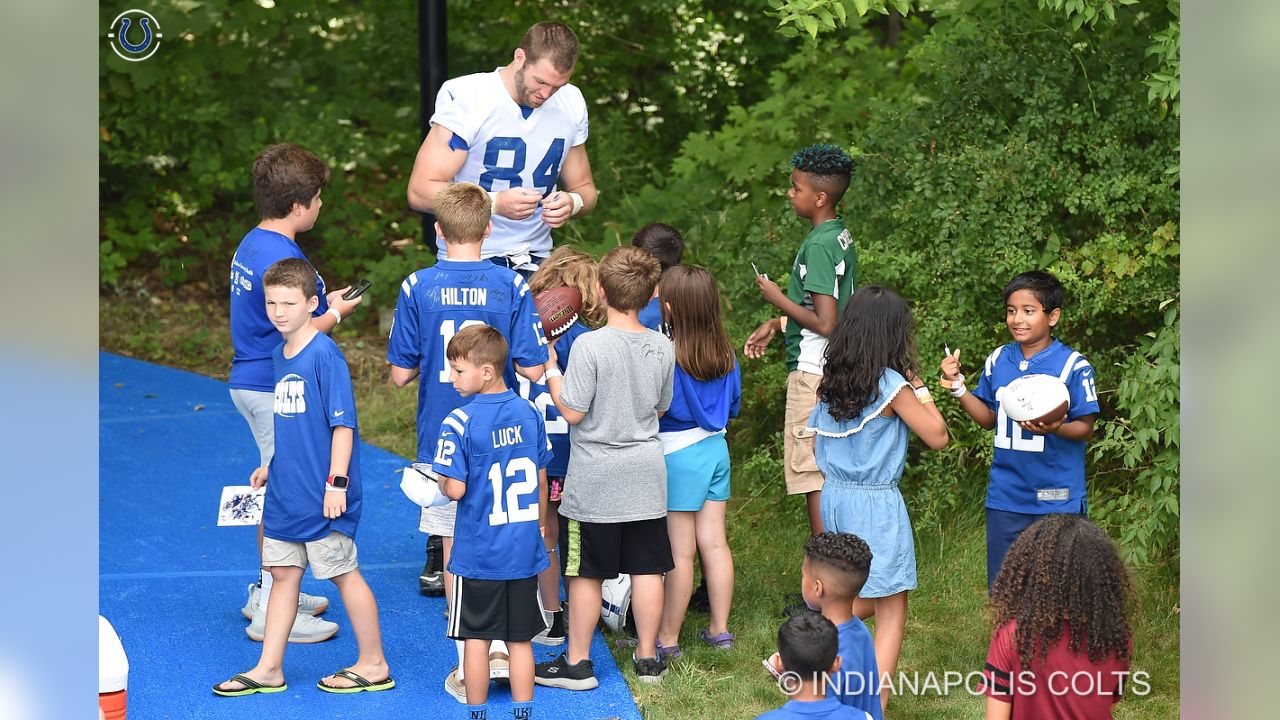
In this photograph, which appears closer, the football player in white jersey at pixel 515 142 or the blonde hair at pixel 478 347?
the blonde hair at pixel 478 347

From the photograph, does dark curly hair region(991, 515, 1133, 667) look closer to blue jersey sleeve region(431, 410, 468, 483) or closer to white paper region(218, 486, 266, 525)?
blue jersey sleeve region(431, 410, 468, 483)

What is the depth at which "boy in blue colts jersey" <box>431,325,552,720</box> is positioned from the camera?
4.16 m

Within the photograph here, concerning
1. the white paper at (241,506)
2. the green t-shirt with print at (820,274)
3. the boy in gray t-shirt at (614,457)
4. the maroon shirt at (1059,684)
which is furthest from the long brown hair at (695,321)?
the maroon shirt at (1059,684)

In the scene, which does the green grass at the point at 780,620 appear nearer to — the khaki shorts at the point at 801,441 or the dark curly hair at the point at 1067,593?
the khaki shorts at the point at 801,441

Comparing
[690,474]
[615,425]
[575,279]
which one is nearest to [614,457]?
[615,425]

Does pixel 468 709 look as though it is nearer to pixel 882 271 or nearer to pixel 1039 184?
pixel 882 271

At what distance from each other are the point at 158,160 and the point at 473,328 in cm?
903

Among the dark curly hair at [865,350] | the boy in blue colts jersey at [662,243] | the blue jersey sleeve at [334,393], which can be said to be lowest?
the blue jersey sleeve at [334,393]

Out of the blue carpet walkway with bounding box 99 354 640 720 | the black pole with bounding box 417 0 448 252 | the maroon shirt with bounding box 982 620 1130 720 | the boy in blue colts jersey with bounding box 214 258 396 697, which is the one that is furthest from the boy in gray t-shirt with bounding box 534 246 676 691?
the black pole with bounding box 417 0 448 252

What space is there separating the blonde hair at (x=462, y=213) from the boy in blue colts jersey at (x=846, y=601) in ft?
5.60

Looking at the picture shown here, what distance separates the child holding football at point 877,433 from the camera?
13.9 feet

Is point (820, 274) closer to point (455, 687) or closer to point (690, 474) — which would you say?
point (690, 474)

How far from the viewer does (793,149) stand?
8.05 meters

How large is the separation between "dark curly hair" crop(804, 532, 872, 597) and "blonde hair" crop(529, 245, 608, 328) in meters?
1.58
